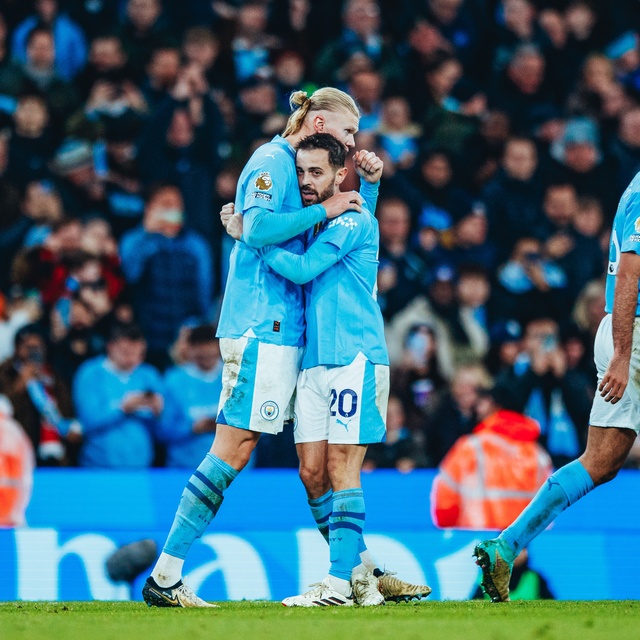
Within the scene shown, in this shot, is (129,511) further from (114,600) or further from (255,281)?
(255,281)

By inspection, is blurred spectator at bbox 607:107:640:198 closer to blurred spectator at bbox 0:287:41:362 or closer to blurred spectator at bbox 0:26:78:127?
blurred spectator at bbox 0:26:78:127

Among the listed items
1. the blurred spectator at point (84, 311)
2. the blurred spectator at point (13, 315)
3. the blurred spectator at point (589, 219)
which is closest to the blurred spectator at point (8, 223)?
the blurred spectator at point (13, 315)

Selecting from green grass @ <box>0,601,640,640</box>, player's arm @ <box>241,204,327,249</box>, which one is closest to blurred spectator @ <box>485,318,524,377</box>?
green grass @ <box>0,601,640,640</box>

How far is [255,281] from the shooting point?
16.7 feet

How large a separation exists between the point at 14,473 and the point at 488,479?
11.4ft

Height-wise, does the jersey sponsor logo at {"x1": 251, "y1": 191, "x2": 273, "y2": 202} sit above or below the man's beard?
below

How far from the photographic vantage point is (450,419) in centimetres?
933

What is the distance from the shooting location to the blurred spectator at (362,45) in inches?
431

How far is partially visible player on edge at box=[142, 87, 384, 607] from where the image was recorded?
4914 mm

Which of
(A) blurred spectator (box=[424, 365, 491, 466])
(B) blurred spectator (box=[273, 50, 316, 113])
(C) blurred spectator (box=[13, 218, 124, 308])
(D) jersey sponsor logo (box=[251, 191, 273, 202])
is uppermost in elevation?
(B) blurred spectator (box=[273, 50, 316, 113])

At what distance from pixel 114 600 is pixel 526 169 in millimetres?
6521

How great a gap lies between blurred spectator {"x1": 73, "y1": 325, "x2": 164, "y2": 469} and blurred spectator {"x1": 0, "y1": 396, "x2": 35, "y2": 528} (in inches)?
23.5

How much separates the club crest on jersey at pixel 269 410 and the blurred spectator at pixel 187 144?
5.30 m

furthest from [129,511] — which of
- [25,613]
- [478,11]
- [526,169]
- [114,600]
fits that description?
[478,11]
